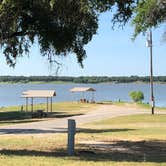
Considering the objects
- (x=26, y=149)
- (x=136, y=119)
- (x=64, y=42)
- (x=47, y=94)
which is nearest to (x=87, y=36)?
(x=64, y=42)

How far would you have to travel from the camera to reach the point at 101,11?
61.1ft

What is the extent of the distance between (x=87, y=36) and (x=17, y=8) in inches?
108

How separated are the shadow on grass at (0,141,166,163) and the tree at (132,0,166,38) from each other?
12.4 feet

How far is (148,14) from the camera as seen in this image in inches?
696

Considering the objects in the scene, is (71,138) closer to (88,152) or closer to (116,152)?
(88,152)

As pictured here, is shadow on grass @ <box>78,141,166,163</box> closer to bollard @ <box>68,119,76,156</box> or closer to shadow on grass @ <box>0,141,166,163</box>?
shadow on grass @ <box>0,141,166,163</box>

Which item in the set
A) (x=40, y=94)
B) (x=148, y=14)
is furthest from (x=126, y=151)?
(x=40, y=94)

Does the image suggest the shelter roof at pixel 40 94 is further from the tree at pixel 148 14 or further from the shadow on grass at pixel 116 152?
the tree at pixel 148 14

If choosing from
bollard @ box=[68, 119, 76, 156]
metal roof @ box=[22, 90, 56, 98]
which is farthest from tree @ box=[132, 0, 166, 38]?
metal roof @ box=[22, 90, 56, 98]

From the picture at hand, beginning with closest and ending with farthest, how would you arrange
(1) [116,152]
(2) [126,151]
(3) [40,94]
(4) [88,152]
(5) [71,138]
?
(5) [71,138] < (4) [88,152] < (1) [116,152] < (2) [126,151] < (3) [40,94]

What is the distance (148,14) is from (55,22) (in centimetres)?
298

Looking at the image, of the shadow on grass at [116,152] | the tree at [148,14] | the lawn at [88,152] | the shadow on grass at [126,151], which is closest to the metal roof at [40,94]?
the lawn at [88,152]

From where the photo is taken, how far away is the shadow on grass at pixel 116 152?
16.8 metres

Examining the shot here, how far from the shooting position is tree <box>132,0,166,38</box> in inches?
687
